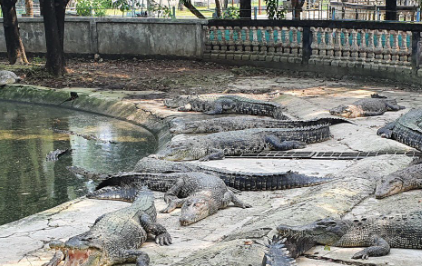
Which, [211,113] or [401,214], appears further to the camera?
[211,113]

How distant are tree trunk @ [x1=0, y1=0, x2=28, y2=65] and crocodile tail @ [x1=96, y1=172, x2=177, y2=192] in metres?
11.9

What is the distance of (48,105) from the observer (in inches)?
602

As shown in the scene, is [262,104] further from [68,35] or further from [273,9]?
[68,35]

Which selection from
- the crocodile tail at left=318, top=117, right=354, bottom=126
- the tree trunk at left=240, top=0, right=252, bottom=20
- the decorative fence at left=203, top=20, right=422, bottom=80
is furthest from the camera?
the tree trunk at left=240, top=0, right=252, bottom=20

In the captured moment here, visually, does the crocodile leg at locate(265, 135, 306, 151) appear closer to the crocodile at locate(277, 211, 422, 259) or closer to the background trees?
the crocodile at locate(277, 211, 422, 259)

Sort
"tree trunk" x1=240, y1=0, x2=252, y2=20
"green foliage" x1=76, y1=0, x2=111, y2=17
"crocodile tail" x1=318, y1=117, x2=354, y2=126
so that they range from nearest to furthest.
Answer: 1. "crocodile tail" x1=318, y1=117, x2=354, y2=126
2. "tree trunk" x1=240, y1=0, x2=252, y2=20
3. "green foliage" x1=76, y1=0, x2=111, y2=17

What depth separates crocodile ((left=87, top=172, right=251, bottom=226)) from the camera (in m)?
6.70

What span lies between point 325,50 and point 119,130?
6083 mm

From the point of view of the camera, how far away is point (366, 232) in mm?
5297

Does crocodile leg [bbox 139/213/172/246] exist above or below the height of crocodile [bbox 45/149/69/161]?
above

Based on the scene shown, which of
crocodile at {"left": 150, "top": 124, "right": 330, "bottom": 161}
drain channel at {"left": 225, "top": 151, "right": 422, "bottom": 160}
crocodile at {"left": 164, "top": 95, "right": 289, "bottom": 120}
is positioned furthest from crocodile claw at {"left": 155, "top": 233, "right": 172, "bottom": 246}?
crocodile at {"left": 164, "top": 95, "right": 289, "bottom": 120}

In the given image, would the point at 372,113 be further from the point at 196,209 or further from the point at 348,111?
the point at 196,209

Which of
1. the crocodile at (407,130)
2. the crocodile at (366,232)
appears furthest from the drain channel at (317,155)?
the crocodile at (366,232)

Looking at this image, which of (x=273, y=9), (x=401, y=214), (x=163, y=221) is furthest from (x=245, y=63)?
(x=401, y=214)
